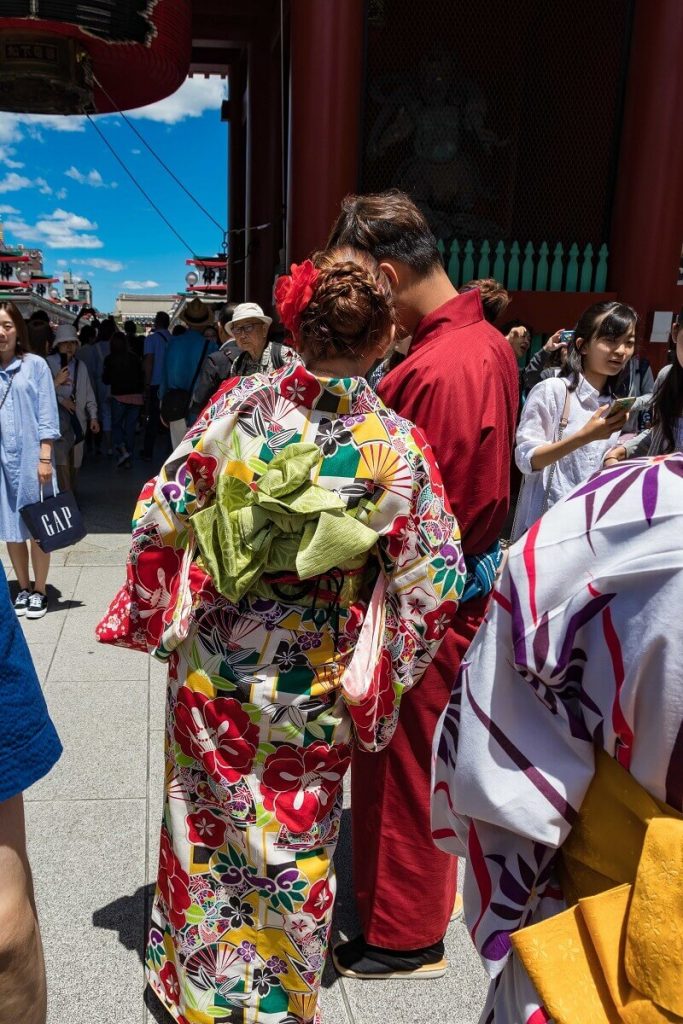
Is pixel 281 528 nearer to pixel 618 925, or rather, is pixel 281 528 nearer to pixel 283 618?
pixel 283 618

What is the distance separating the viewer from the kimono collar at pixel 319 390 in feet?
5.06

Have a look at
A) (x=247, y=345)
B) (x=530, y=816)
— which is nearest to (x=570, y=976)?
(x=530, y=816)

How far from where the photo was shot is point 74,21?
5.71m

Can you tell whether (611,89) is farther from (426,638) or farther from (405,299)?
(426,638)

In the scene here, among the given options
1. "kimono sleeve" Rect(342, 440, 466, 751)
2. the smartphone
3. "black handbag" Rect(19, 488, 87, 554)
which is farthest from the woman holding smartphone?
"black handbag" Rect(19, 488, 87, 554)

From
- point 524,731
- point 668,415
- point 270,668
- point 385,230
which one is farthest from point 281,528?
point 668,415

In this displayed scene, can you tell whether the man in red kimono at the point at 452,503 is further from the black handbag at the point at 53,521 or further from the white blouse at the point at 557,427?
the black handbag at the point at 53,521

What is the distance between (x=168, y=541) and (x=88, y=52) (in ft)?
21.3

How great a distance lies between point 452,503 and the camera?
6.01ft

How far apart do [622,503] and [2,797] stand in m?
0.73

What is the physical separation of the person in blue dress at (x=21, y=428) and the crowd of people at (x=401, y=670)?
255 cm

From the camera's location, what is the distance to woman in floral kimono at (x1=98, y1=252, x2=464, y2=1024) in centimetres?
154

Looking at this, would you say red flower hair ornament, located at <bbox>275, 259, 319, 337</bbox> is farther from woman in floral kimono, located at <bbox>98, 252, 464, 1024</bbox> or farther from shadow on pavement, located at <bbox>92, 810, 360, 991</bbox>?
shadow on pavement, located at <bbox>92, 810, 360, 991</bbox>

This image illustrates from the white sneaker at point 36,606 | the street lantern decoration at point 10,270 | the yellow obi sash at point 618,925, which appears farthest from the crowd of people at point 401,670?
the street lantern decoration at point 10,270
